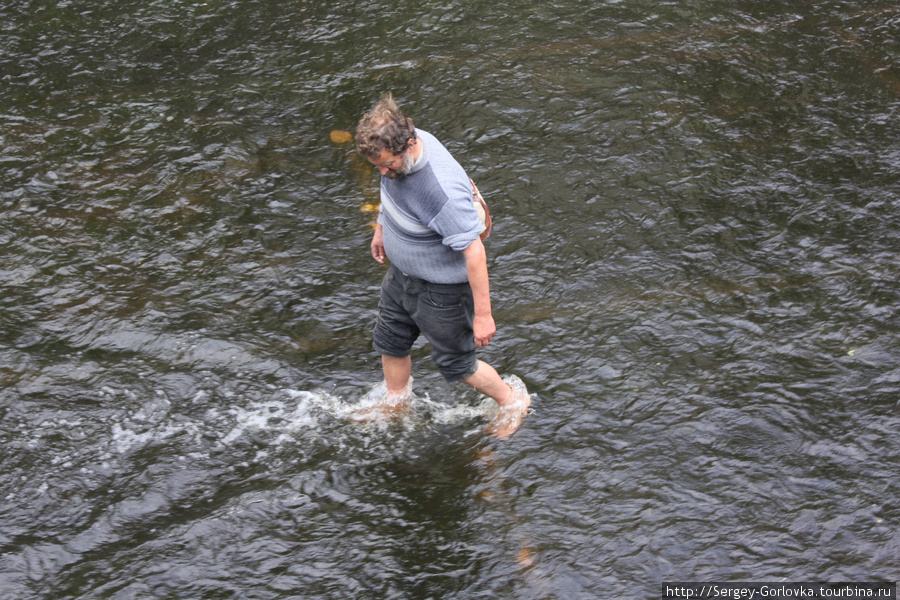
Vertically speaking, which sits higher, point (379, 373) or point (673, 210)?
point (673, 210)

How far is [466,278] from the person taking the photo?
3717 mm

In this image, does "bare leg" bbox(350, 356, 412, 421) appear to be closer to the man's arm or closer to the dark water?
the dark water

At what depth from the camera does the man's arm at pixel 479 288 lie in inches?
136

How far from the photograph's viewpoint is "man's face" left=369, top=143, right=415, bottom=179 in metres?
3.31

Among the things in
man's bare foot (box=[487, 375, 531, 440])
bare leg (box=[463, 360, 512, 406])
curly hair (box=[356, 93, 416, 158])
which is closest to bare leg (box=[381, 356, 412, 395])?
bare leg (box=[463, 360, 512, 406])

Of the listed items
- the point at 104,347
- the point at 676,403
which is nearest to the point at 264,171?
the point at 104,347

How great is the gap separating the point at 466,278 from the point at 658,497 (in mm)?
1409

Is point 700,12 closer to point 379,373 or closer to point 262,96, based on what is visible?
point 262,96

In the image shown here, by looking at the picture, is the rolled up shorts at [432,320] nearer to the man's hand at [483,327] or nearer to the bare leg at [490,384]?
the bare leg at [490,384]

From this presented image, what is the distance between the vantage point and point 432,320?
152 inches

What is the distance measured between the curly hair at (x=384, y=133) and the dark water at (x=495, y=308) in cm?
177

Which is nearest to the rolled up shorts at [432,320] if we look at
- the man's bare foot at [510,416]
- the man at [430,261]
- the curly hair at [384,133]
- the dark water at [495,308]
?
the man at [430,261]

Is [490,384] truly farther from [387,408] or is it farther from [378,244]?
[378,244]

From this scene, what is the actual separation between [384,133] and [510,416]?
5.97ft
